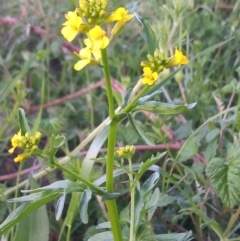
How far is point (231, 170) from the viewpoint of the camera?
0.69m

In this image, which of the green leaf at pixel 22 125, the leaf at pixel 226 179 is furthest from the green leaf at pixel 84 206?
the leaf at pixel 226 179

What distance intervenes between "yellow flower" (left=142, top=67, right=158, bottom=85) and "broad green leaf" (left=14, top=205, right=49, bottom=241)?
1.11 feet

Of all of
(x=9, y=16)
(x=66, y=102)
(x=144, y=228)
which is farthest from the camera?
(x=9, y=16)

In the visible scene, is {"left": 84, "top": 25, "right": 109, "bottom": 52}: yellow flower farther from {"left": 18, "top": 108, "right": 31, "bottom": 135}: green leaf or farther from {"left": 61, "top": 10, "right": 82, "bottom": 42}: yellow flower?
{"left": 18, "top": 108, "right": 31, "bottom": 135}: green leaf

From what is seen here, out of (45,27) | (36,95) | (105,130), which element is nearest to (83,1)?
(105,130)

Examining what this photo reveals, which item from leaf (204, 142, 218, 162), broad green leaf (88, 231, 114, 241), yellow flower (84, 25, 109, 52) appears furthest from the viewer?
leaf (204, 142, 218, 162)

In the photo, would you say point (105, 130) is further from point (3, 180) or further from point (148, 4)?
point (148, 4)

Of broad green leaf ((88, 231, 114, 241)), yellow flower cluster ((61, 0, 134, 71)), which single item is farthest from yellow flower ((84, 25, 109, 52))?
broad green leaf ((88, 231, 114, 241))

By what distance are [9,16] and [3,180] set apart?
63 centimetres

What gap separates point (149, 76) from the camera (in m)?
0.51

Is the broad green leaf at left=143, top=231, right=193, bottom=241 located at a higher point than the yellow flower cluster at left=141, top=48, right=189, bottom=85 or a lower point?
lower

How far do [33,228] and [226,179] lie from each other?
11.6 inches

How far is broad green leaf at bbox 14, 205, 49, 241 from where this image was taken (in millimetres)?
711

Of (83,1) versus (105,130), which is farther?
(105,130)
